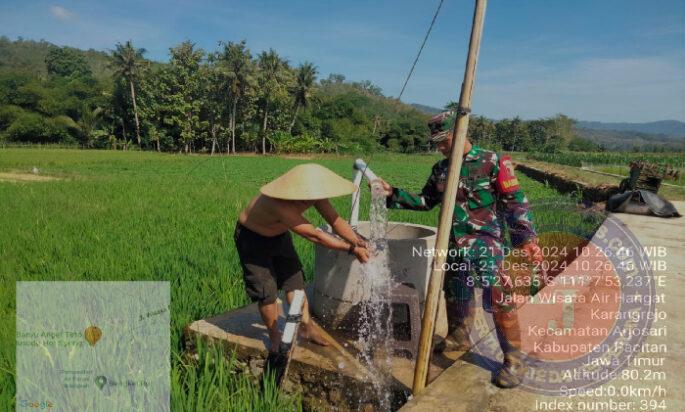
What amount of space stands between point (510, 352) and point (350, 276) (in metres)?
1.00

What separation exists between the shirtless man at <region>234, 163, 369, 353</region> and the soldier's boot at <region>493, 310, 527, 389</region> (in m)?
0.74

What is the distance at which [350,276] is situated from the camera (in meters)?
2.86

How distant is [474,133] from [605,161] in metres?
31.2

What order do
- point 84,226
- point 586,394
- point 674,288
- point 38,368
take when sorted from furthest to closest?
point 84,226, point 674,288, point 38,368, point 586,394

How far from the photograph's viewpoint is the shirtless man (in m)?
2.33

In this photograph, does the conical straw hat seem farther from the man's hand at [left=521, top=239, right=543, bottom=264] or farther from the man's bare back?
the man's hand at [left=521, top=239, right=543, bottom=264]

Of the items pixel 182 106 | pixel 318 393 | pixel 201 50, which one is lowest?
pixel 318 393

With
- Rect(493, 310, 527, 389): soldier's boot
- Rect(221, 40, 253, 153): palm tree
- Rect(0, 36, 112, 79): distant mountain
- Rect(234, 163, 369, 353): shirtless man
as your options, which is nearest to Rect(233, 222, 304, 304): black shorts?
Rect(234, 163, 369, 353): shirtless man

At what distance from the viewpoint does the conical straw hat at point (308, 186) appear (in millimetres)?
2275

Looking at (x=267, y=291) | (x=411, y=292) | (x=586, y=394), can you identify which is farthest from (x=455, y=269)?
(x=267, y=291)

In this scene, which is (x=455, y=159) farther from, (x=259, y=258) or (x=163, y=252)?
(x=163, y=252)

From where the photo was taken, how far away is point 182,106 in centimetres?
3912

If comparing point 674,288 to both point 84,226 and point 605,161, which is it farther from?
point 605,161

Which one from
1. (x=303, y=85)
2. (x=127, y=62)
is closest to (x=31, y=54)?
(x=127, y=62)
